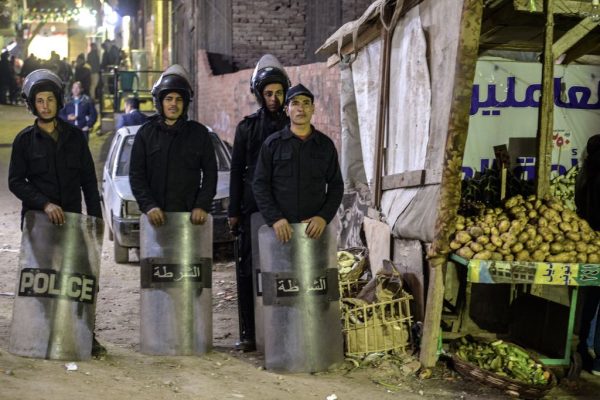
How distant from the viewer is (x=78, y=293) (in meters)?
6.24

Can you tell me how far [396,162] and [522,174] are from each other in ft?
4.99

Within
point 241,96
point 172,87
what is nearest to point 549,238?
point 172,87

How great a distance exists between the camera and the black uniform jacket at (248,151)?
21.9 ft

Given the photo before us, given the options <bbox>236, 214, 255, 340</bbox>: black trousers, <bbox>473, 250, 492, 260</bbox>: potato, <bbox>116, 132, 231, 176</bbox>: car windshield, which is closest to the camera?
<bbox>473, 250, 492, 260</bbox>: potato

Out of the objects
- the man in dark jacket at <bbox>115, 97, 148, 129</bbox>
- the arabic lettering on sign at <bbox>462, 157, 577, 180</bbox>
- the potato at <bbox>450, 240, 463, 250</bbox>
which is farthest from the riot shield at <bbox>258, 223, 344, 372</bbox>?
the man in dark jacket at <bbox>115, 97, 148, 129</bbox>

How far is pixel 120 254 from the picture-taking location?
35.8 ft

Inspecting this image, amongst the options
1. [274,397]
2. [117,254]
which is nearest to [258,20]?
[117,254]

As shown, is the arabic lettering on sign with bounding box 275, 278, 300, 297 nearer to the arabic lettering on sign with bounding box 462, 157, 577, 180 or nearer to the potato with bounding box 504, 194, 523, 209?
the potato with bounding box 504, 194, 523, 209

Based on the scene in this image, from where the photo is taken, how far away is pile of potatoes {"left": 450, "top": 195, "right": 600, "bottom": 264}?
6.18 metres

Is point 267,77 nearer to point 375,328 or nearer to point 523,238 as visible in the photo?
point 375,328

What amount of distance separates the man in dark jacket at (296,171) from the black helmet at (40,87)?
151 cm

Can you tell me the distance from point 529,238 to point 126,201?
556 centimetres

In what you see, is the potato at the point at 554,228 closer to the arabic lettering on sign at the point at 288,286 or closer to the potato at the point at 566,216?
the potato at the point at 566,216

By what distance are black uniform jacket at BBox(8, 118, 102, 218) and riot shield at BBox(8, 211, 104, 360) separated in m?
0.16
